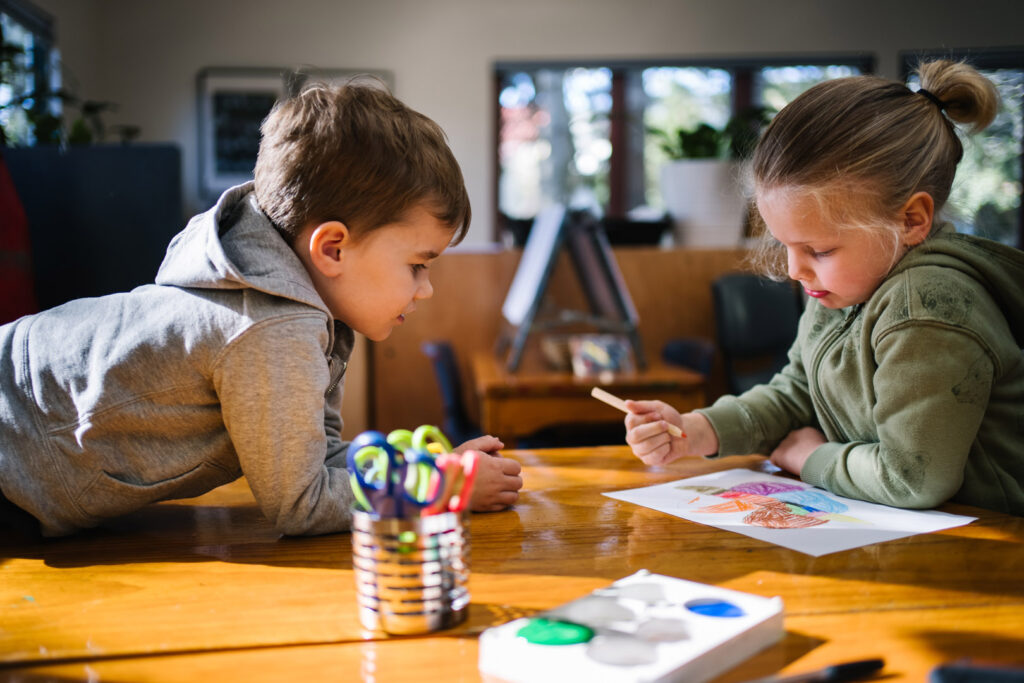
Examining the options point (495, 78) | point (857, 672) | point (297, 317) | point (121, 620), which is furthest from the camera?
point (495, 78)

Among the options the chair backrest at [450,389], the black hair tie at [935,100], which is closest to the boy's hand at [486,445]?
the black hair tie at [935,100]

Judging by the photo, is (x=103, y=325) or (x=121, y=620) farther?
(x=103, y=325)

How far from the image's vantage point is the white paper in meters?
0.83

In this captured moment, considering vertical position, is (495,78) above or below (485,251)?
above

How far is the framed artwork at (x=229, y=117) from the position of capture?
5527mm

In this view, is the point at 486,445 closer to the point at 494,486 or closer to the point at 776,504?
the point at 494,486

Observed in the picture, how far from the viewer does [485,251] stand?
11.5 feet

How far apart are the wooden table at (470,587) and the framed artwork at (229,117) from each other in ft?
16.2

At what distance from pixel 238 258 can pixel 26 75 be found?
162 inches

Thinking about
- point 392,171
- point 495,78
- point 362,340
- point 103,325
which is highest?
point 495,78

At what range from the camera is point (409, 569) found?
59 cm

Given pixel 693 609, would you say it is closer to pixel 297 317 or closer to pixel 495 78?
pixel 297 317

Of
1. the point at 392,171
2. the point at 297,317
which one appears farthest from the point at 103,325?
the point at 392,171

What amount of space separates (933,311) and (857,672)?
0.57 metres
